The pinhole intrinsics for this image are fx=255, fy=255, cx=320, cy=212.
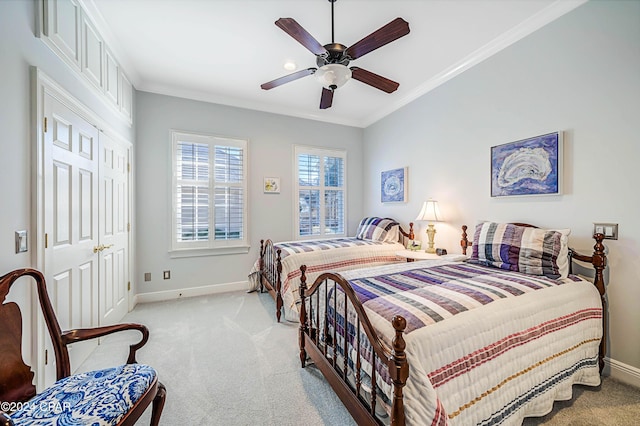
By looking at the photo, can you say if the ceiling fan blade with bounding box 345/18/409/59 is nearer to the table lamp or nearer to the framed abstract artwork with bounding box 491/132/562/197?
the framed abstract artwork with bounding box 491/132/562/197

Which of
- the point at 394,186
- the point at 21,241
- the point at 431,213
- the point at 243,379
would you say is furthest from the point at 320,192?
the point at 21,241

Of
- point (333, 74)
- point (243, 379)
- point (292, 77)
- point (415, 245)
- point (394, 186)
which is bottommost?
point (243, 379)

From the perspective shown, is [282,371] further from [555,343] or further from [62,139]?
[62,139]

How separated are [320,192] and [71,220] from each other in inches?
130

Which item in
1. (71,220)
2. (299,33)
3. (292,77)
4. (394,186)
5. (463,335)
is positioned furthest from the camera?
(394,186)

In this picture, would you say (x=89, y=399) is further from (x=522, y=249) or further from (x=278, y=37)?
(x=278, y=37)

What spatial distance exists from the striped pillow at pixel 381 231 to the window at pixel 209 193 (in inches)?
76.0

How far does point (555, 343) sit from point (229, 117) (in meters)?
4.35

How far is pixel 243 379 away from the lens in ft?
6.33

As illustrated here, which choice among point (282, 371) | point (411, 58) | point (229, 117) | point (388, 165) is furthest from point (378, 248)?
point (229, 117)

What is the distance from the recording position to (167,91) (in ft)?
11.7

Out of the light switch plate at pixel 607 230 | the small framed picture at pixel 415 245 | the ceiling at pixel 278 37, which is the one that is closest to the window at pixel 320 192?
the ceiling at pixel 278 37

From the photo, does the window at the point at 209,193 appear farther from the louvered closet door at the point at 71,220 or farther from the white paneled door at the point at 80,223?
the louvered closet door at the point at 71,220

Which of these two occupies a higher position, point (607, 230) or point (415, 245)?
point (607, 230)
